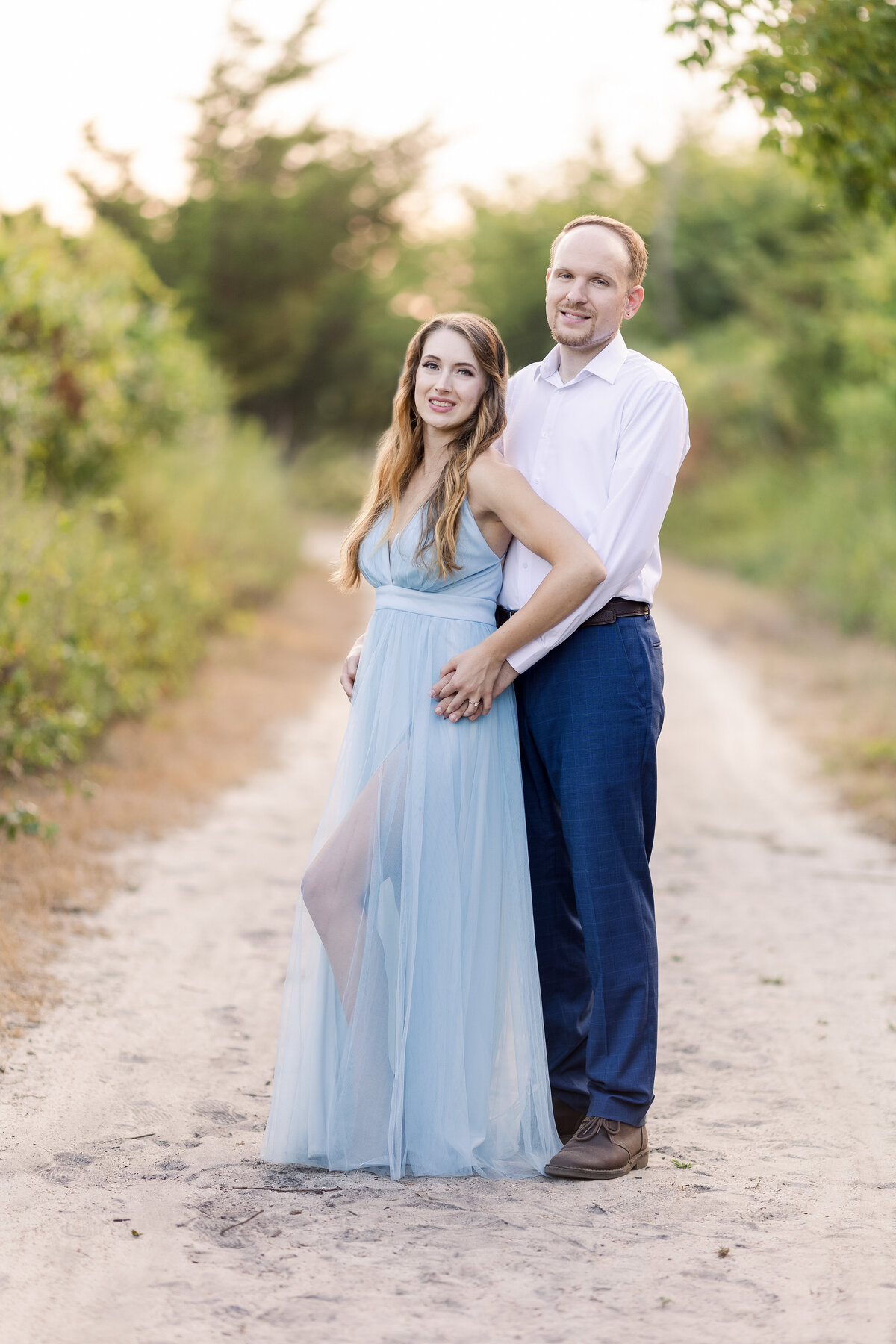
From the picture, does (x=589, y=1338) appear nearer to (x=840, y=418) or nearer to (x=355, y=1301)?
(x=355, y=1301)

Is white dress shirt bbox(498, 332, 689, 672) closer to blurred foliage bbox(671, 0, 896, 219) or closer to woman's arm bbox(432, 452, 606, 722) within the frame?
woman's arm bbox(432, 452, 606, 722)

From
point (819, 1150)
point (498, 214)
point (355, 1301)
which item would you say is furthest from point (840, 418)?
point (498, 214)

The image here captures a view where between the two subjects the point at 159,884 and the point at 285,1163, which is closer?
the point at 285,1163

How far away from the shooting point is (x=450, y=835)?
320 centimetres

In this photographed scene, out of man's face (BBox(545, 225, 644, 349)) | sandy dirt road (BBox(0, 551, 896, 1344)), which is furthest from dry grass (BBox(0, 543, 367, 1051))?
man's face (BBox(545, 225, 644, 349))

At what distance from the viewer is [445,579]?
3234 millimetres

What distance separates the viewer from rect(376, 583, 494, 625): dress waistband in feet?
10.7

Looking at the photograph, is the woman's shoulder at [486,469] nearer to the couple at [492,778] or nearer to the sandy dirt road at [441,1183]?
the couple at [492,778]

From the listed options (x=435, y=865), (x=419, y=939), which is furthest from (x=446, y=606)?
(x=419, y=939)

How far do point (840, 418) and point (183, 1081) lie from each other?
51.7ft

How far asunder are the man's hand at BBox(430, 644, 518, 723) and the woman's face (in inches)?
22.2

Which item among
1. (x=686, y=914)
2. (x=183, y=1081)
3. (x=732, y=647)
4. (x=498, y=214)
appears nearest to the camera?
(x=183, y=1081)

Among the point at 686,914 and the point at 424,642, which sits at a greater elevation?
the point at 424,642

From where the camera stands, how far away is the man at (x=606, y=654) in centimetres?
312
